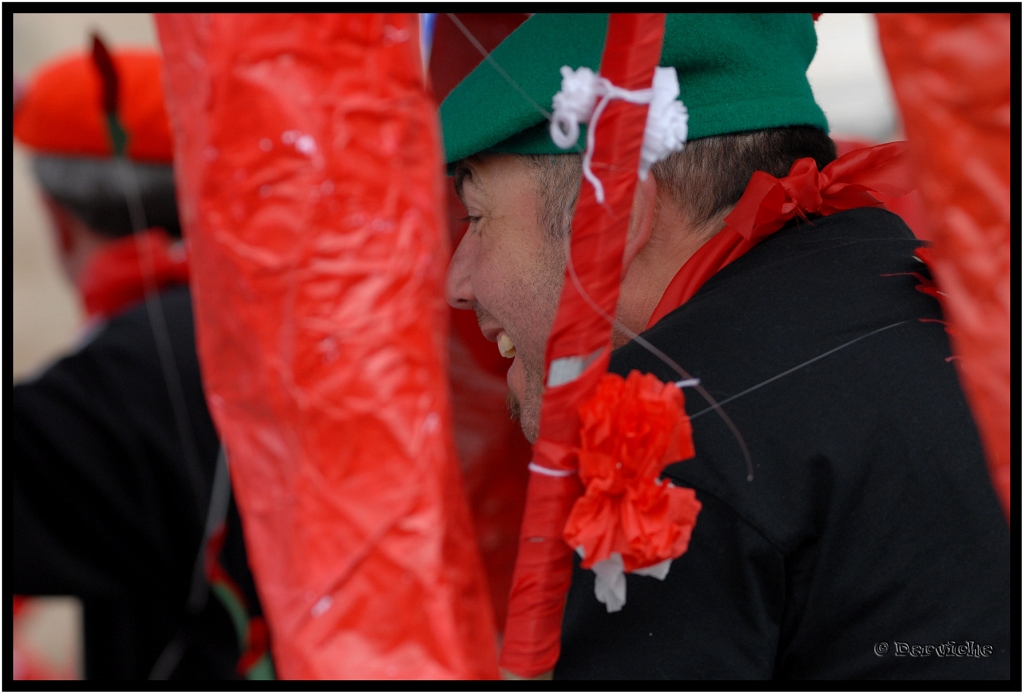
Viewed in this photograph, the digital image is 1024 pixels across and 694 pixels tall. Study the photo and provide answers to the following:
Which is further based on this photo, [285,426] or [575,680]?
[575,680]

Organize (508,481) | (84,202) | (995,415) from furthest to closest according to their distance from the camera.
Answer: (84,202) → (508,481) → (995,415)

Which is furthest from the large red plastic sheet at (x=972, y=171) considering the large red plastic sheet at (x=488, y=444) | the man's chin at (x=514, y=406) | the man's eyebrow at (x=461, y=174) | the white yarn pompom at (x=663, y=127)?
the large red plastic sheet at (x=488, y=444)

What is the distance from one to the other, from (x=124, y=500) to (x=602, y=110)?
1.19m

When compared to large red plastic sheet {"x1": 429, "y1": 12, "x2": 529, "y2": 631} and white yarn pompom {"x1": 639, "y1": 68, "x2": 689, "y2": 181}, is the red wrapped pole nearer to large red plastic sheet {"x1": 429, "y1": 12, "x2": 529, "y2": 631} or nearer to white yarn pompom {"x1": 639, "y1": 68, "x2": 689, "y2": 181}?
white yarn pompom {"x1": 639, "y1": 68, "x2": 689, "y2": 181}

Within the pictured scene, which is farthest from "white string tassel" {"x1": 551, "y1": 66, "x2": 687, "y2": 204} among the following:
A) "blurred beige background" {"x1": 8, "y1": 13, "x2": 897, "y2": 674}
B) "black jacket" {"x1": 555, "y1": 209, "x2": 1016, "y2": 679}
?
"blurred beige background" {"x1": 8, "y1": 13, "x2": 897, "y2": 674}

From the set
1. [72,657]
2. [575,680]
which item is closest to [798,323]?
[575,680]

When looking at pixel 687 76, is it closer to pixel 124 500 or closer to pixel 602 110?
pixel 602 110

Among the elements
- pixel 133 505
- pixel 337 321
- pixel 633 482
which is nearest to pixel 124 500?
pixel 133 505

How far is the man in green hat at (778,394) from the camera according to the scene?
94 cm

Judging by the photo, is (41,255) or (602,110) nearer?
(602,110)

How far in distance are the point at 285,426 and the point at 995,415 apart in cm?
58

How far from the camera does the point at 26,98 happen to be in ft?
7.02

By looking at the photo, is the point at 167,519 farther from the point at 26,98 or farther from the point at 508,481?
the point at 26,98

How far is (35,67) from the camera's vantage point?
15.2 feet
